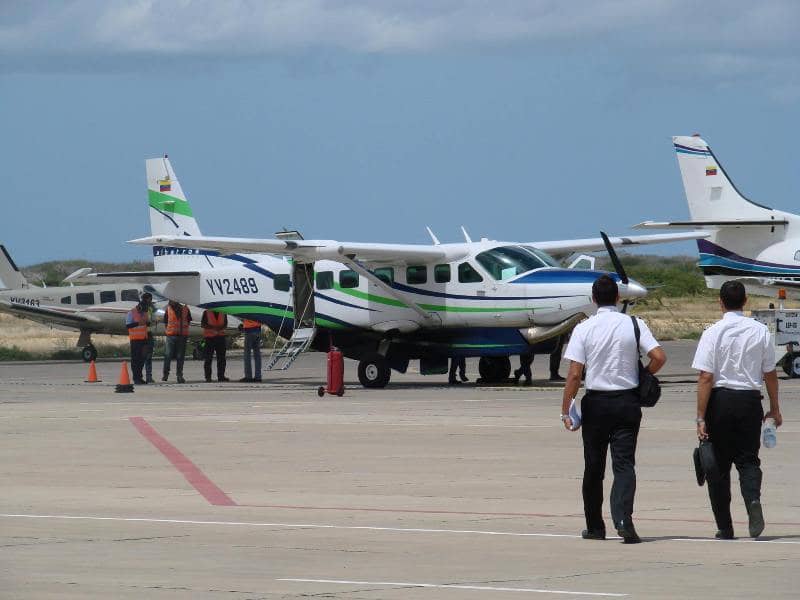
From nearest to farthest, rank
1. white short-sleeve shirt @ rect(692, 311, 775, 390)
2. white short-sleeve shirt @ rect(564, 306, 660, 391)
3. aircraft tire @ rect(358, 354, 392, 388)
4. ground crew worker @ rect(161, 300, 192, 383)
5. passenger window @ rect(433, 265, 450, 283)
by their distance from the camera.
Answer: white short-sleeve shirt @ rect(564, 306, 660, 391), white short-sleeve shirt @ rect(692, 311, 775, 390), passenger window @ rect(433, 265, 450, 283), aircraft tire @ rect(358, 354, 392, 388), ground crew worker @ rect(161, 300, 192, 383)

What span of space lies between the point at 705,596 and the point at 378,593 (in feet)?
5.29

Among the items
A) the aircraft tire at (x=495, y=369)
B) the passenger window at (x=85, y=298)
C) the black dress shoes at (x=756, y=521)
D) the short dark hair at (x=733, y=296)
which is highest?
the passenger window at (x=85, y=298)

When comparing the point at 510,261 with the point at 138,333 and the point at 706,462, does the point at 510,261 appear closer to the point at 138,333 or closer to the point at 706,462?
the point at 138,333

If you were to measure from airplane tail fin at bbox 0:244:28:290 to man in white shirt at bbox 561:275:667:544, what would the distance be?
37.1 metres

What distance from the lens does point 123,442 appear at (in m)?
17.2

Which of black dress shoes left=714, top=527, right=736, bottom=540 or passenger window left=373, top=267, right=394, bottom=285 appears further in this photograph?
passenger window left=373, top=267, right=394, bottom=285

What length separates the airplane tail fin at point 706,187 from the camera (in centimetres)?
4584

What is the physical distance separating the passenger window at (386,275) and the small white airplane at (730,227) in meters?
12.8

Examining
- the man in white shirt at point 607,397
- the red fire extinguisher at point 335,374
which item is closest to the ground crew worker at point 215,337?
the red fire extinguisher at point 335,374

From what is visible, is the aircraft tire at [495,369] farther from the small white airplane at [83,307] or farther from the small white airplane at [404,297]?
the small white airplane at [83,307]

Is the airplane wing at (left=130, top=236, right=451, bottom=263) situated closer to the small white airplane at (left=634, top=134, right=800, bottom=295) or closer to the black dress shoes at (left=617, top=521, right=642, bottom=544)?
the small white airplane at (left=634, top=134, right=800, bottom=295)

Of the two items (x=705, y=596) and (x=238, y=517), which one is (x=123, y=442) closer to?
(x=238, y=517)

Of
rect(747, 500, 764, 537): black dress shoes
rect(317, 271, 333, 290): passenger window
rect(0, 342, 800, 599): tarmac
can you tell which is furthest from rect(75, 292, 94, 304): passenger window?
rect(747, 500, 764, 537): black dress shoes

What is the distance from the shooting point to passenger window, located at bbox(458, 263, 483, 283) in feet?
92.7
